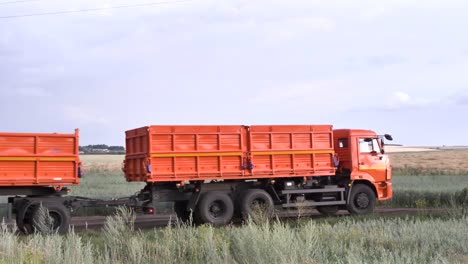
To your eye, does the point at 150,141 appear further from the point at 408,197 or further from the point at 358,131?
the point at 408,197

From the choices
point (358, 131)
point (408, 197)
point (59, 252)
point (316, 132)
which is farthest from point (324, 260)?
point (408, 197)

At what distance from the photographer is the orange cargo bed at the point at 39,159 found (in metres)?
15.3

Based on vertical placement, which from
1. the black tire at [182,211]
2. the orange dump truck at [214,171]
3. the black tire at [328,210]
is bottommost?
the black tire at [328,210]

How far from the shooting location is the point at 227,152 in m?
17.8

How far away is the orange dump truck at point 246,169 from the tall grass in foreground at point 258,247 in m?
5.92

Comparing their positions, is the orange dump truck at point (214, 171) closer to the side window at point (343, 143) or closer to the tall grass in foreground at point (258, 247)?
the side window at point (343, 143)

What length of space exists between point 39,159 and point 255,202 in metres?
6.66

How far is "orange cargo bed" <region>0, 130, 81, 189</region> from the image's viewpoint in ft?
50.3

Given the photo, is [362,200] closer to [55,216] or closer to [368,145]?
[368,145]

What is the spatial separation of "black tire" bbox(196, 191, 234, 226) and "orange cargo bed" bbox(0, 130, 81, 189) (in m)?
3.80

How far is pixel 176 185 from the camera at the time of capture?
17.4 m

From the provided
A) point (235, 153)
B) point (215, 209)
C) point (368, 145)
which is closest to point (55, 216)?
point (215, 209)

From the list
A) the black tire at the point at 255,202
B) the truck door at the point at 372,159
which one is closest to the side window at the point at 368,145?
the truck door at the point at 372,159

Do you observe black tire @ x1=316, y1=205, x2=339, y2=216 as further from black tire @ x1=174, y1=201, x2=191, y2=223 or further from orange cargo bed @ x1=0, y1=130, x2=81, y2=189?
orange cargo bed @ x1=0, y1=130, x2=81, y2=189
